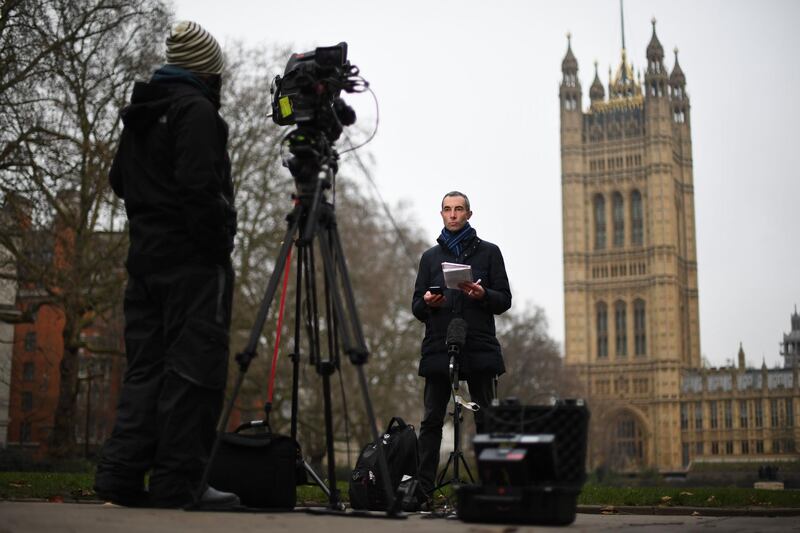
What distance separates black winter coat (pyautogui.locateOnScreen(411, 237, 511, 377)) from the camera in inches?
258

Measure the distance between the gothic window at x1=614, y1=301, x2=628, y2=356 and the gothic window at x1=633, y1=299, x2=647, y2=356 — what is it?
884mm

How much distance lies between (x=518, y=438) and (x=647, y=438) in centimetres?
9435

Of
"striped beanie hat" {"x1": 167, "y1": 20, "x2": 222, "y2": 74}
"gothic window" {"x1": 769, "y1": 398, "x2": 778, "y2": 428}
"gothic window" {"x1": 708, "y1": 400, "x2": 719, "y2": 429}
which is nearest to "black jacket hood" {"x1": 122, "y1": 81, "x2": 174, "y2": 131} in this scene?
"striped beanie hat" {"x1": 167, "y1": 20, "x2": 222, "y2": 74}

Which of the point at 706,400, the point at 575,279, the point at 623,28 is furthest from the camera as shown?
the point at 623,28

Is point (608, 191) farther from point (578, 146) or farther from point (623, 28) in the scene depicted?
point (623, 28)

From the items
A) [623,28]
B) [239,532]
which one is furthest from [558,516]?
[623,28]

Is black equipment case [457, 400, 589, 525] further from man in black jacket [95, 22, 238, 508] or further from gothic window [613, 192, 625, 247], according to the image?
gothic window [613, 192, 625, 247]

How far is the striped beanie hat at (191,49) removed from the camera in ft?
16.5

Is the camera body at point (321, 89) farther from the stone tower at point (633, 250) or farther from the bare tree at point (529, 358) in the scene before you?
the stone tower at point (633, 250)

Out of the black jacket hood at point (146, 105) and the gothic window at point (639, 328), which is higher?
the gothic window at point (639, 328)

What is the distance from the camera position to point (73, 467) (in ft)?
57.2

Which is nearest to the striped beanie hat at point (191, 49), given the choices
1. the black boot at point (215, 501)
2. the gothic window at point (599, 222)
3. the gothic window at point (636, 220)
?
the black boot at point (215, 501)

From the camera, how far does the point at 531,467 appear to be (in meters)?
4.66

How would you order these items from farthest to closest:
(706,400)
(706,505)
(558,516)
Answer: (706,400) < (706,505) < (558,516)
